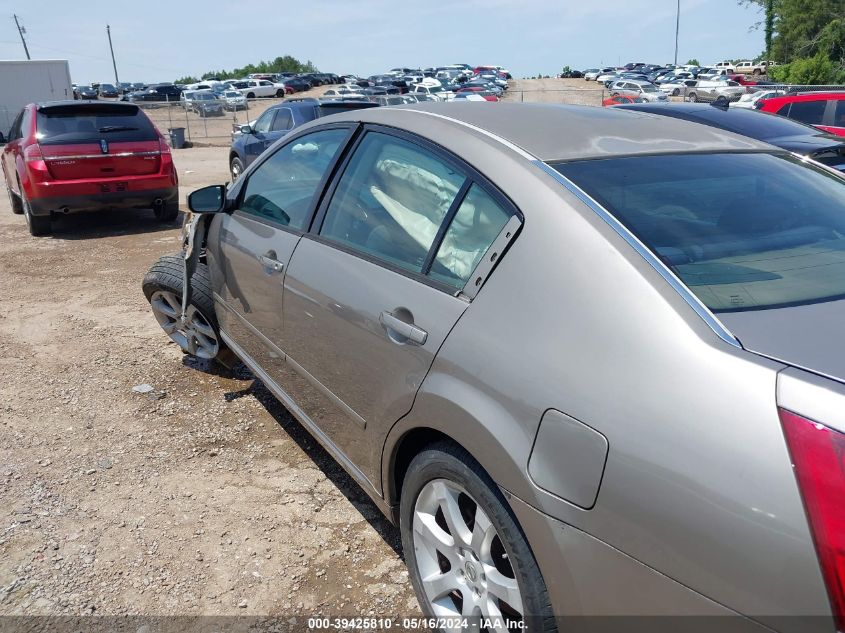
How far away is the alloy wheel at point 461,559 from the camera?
6.65 feet

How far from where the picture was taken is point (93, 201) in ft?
29.6

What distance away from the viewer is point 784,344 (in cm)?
154

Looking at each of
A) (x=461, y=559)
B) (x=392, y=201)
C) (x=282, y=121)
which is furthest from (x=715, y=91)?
(x=461, y=559)

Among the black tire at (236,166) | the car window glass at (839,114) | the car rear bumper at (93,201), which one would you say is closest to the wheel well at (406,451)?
the car rear bumper at (93,201)

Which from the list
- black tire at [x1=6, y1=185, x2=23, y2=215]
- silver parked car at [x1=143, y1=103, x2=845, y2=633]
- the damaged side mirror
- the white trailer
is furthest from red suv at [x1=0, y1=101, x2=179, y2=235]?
the white trailer

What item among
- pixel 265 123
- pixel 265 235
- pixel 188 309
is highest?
pixel 265 235

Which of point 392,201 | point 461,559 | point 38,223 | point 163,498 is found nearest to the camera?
point 461,559

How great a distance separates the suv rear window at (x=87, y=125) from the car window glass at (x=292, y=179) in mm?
6271

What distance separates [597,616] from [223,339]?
123 inches

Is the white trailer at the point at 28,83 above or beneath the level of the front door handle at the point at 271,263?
above

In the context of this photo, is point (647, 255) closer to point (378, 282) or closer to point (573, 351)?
point (573, 351)

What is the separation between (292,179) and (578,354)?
7.20 ft

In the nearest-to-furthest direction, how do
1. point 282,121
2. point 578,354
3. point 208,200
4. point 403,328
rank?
1. point 578,354
2. point 403,328
3. point 208,200
4. point 282,121

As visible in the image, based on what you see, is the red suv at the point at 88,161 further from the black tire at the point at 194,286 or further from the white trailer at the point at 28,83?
the white trailer at the point at 28,83
